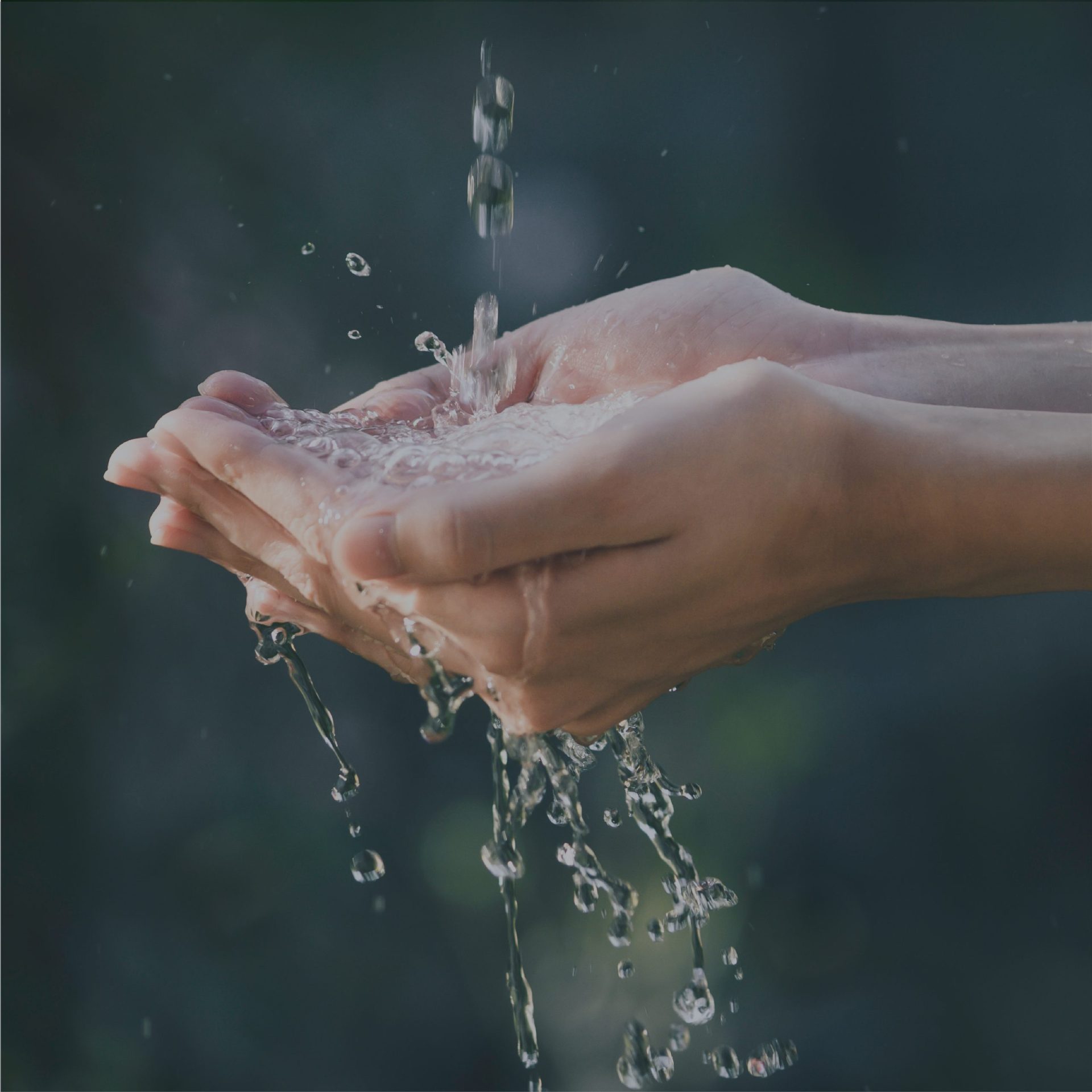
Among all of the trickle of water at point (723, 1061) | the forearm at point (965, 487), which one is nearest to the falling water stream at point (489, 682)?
the trickle of water at point (723, 1061)

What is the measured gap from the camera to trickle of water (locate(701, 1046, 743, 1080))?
1.47 m

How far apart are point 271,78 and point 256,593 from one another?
1.07 meters

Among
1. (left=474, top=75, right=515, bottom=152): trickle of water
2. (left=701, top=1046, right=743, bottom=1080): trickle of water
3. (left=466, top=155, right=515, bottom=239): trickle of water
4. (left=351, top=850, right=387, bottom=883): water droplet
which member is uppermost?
(left=474, top=75, right=515, bottom=152): trickle of water

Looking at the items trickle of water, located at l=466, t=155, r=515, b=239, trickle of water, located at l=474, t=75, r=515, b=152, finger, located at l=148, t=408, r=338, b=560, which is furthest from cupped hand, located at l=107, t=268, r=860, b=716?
trickle of water, located at l=474, t=75, r=515, b=152

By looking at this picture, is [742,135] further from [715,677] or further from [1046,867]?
[1046,867]

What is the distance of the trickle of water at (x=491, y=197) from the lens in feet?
4.37

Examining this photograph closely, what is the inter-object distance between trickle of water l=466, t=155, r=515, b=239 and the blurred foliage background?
30 mm

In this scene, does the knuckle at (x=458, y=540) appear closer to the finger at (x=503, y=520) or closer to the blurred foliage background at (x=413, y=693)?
the finger at (x=503, y=520)

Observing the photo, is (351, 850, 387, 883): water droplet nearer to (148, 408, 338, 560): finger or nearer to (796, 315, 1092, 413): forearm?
(148, 408, 338, 560): finger

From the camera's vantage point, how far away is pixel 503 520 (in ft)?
1.83

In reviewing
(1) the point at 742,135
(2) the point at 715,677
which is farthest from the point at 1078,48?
(2) the point at 715,677

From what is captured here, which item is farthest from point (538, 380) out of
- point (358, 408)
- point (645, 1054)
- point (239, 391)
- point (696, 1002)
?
point (645, 1054)

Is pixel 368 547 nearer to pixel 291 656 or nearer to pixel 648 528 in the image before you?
pixel 648 528

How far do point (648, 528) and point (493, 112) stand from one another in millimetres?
966
